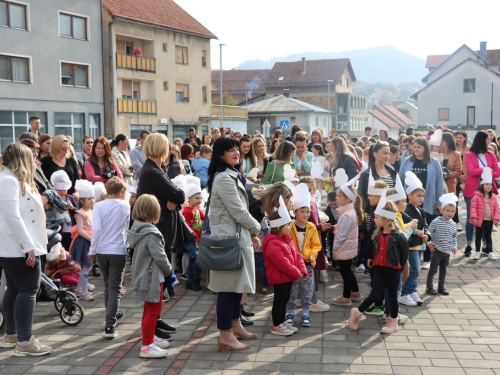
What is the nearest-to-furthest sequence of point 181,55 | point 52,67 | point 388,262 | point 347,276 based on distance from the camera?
1. point 388,262
2. point 347,276
3. point 52,67
4. point 181,55

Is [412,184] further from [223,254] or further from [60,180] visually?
[60,180]

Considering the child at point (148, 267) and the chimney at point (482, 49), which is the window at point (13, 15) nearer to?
the child at point (148, 267)

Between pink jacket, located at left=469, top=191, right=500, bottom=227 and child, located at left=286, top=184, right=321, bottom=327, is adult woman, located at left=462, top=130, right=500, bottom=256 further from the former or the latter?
child, located at left=286, top=184, right=321, bottom=327

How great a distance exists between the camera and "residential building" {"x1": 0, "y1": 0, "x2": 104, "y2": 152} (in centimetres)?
3078

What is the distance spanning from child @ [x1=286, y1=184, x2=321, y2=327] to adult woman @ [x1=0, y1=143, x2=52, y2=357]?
263 centimetres

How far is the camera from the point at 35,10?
32031 millimetres

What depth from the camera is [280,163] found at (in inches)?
344

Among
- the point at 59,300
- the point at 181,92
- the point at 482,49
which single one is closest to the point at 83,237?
the point at 59,300

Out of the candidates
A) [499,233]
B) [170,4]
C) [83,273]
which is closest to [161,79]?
[170,4]

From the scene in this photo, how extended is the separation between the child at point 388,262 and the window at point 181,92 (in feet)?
133

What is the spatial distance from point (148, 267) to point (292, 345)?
1.61 m

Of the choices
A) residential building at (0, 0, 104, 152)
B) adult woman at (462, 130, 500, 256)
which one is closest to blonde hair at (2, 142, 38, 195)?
adult woman at (462, 130, 500, 256)

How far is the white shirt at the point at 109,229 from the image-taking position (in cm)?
631

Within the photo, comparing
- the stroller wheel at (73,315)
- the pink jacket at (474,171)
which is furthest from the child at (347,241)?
the pink jacket at (474,171)
